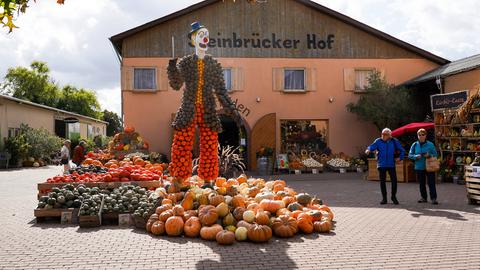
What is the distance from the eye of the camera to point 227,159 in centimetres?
1288

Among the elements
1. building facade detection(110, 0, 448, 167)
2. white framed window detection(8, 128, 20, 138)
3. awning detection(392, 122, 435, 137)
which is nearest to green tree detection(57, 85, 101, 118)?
white framed window detection(8, 128, 20, 138)

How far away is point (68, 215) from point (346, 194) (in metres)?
7.13

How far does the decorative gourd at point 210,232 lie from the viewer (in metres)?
6.79

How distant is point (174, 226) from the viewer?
23.2 ft

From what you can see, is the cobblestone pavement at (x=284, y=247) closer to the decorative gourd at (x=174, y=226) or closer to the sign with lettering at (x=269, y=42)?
the decorative gourd at (x=174, y=226)

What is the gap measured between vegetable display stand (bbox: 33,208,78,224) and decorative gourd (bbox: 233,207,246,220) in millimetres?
3120

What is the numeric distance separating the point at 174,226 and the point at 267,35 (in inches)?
589

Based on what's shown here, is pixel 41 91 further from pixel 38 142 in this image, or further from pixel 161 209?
pixel 161 209

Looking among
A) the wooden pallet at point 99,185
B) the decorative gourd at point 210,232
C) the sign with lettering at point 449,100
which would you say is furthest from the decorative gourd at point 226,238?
the sign with lettering at point 449,100

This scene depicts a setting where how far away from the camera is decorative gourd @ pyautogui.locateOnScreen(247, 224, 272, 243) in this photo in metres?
6.59

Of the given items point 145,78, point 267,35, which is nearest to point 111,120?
point 145,78

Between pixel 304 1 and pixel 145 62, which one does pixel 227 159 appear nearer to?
pixel 145 62

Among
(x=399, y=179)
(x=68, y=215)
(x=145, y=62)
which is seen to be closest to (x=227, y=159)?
(x=68, y=215)

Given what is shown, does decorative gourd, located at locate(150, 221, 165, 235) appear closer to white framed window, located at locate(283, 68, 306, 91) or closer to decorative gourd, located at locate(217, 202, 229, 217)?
decorative gourd, located at locate(217, 202, 229, 217)
